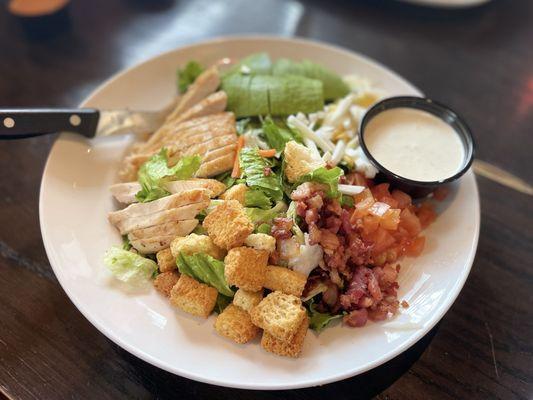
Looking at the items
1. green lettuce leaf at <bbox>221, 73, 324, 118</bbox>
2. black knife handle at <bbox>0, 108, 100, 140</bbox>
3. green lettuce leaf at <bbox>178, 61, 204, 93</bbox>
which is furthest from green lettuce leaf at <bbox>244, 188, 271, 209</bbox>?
green lettuce leaf at <bbox>178, 61, 204, 93</bbox>

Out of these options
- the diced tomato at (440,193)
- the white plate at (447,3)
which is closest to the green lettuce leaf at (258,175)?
the diced tomato at (440,193)

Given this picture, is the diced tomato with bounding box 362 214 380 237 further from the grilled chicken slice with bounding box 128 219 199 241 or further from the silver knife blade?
the silver knife blade

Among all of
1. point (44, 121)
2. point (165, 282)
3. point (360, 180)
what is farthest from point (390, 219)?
point (44, 121)

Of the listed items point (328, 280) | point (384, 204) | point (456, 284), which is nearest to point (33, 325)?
point (328, 280)

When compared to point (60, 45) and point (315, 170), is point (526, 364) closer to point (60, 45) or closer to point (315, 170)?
point (315, 170)

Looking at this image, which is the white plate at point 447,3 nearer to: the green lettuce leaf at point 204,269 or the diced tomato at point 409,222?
the diced tomato at point 409,222

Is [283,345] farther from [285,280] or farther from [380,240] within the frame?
[380,240]
